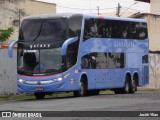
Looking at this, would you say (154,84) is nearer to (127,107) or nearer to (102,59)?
(102,59)

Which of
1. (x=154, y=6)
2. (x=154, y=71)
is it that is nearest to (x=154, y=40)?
(x=154, y=71)

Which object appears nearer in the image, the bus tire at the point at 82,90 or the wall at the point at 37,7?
the bus tire at the point at 82,90

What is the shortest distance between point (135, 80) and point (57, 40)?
8.86m

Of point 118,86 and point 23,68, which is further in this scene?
point 118,86

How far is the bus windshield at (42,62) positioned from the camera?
27.6 meters

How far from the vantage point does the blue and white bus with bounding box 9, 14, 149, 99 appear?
90.8 ft

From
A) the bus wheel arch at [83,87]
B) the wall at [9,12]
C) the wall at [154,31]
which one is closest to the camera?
the bus wheel arch at [83,87]

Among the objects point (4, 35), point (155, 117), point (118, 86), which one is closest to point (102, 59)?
point (118, 86)

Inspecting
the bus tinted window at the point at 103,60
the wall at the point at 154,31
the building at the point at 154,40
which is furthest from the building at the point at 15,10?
the bus tinted window at the point at 103,60

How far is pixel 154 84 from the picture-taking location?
48.5m

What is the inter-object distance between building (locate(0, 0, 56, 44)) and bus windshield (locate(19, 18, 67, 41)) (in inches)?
1108

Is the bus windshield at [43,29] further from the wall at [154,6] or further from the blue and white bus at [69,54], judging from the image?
the wall at [154,6]

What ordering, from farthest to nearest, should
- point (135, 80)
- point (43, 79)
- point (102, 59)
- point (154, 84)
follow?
point (154, 84) → point (135, 80) → point (102, 59) → point (43, 79)

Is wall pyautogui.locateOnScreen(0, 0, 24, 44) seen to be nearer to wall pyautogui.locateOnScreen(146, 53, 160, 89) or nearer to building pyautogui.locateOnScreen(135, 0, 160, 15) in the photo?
building pyautogui.locateOnScreen(135, 0, 160, 15)
